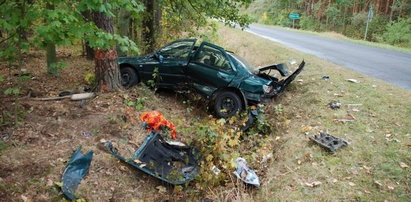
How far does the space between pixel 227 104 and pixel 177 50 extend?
1.97 metres

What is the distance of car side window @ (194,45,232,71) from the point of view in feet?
23.1

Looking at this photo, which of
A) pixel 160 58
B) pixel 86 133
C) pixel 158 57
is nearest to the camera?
pixel 86 133

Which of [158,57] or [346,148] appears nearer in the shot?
[346,148]

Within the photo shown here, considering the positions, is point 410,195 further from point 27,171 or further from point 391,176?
point 27,171

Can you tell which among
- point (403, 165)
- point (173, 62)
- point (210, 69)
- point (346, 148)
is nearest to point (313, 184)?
point (346, 148)

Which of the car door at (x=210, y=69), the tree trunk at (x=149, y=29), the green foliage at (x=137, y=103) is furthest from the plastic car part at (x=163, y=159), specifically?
the tree trunk at (x=149, y=29)

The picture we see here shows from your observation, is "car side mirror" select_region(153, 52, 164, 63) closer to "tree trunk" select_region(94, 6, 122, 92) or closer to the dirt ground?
the dirt ground

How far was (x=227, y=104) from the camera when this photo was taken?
6.90 meters

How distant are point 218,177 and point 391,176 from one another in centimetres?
250

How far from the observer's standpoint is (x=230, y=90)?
6895 millimetres

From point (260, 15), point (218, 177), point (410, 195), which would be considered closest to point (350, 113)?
point (410, 195)

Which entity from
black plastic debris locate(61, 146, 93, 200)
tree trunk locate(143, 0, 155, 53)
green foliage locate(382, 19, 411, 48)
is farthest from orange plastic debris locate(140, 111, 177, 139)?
green foliage locate(382, 19, 411, 48)

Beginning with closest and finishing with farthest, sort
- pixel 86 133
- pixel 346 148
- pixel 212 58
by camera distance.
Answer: pixel 346 148 → pixel 86 133 → pixel 212 58

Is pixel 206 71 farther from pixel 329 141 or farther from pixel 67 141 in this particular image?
pixel 67 141
